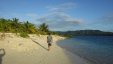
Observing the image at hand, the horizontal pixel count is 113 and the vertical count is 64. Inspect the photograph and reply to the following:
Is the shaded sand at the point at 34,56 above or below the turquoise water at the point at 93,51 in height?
above

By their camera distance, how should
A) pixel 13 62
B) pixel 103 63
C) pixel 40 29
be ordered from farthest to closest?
1. pixel 40 29
2. pixel 103 63
3. pixel 13 62

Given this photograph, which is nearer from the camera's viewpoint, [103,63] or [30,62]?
[30,62]

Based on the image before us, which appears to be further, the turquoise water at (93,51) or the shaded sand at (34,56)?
the turquoise water at (93,51)

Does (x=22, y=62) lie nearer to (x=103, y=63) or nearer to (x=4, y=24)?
(x=103, y=63)

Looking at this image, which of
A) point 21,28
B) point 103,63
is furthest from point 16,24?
point 103,63

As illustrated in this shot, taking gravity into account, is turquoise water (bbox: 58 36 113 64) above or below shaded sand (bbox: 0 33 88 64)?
below

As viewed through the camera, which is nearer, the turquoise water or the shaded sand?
the shaded sand

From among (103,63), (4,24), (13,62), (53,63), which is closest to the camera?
(13,62)

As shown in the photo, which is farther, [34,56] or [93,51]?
[93,51]

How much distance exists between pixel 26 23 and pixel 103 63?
168ft

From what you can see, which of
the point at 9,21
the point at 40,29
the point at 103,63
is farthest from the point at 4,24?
the point at 103,63

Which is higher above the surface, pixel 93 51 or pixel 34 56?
pixel 34 56

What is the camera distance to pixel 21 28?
200 feet

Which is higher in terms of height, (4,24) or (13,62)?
(4,24)
